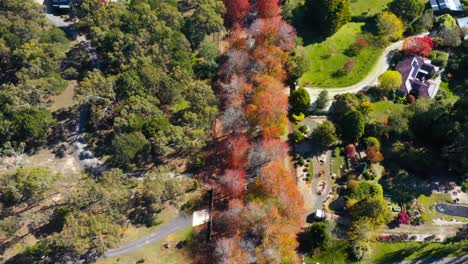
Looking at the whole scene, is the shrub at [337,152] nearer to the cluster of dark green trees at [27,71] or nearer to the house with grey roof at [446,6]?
the house with grey roof at [446,6]

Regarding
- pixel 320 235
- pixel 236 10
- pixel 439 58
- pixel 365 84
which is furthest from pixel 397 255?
pixel 236 10

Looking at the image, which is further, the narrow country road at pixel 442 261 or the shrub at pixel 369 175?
the shrub at pixel 369 175

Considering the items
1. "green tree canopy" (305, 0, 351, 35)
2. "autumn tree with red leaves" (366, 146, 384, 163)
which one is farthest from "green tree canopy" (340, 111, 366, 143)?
"green tree canopy" (305, 0, 351, 35)

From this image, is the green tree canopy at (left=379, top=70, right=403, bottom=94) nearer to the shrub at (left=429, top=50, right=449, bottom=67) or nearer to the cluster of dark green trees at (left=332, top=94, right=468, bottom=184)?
the cluster of dark green trees at (left=332, top=94, right=468, bottom=184)

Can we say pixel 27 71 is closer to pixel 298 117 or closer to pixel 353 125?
pixel 298 117

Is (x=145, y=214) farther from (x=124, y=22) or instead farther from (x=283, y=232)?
(x=124, y=22)

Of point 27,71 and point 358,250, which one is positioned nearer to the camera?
point 358,250

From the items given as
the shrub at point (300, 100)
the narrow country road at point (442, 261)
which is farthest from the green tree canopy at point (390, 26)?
the narrow country road at point (442, 261)
